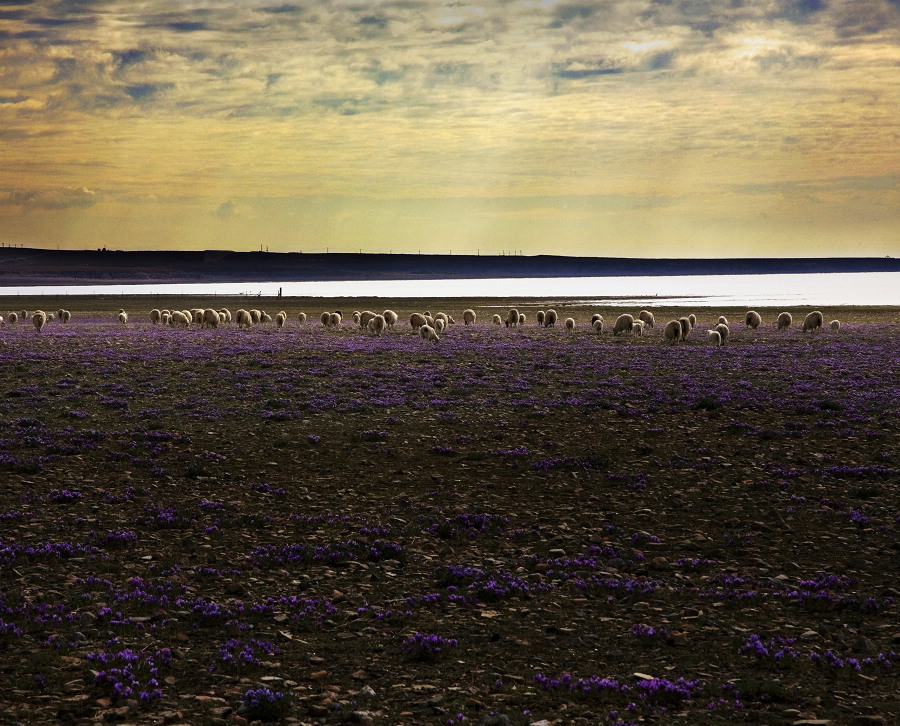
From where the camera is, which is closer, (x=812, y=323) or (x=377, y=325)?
(x=377, y=325)

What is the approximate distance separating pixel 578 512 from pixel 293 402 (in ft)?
43.1

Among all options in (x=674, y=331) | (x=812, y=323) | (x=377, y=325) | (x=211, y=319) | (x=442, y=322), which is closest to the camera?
(x=674, y=331)

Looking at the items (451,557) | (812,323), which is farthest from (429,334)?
(451,557)

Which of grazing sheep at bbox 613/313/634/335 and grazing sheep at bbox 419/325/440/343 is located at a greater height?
grazing sheep at bbox 613/313/634/335

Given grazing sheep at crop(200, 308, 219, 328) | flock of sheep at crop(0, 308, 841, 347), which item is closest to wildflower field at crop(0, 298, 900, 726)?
flock of sheep at crop(0, 308, 841, 347)

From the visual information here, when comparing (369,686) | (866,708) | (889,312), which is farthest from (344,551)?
(889,312)

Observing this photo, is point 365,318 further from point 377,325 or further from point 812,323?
point 812,323

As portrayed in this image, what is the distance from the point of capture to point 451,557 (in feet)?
40.4

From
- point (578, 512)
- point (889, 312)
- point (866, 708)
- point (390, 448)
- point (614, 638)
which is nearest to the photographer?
point (866, 708)

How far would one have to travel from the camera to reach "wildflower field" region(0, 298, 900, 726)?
812 cm

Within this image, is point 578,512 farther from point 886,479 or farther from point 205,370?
point 205,370

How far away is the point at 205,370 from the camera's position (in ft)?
110

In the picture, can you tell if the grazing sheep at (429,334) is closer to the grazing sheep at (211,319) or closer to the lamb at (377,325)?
the lamb at (377,325)

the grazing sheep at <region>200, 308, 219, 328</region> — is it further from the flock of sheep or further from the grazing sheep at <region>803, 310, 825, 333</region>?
the grazing sheep at <region>803, 310, 825, 333</region>
